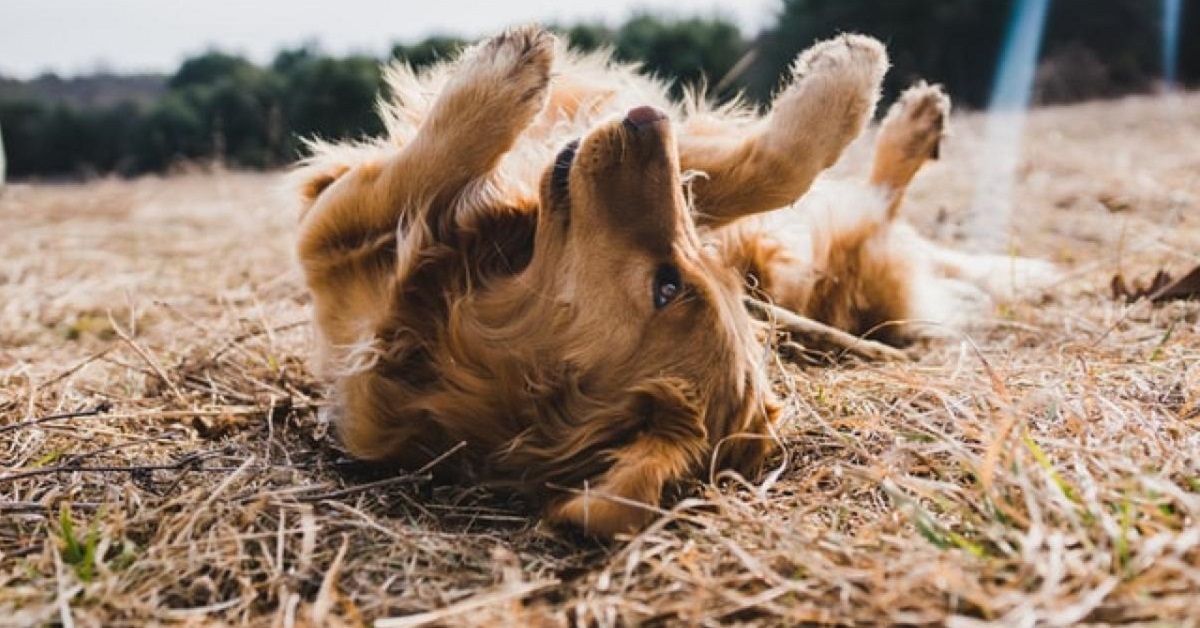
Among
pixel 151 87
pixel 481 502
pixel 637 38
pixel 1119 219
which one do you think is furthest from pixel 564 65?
pixel 637 38

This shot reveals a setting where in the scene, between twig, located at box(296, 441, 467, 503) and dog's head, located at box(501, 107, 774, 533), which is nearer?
twig, located at box(296, 441, 467, 503)

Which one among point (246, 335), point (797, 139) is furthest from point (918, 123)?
point (246, 335)

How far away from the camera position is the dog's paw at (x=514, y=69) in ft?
8.09

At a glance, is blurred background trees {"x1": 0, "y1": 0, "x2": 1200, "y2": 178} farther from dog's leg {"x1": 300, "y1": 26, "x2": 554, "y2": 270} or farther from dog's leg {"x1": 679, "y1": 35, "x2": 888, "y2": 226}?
dog's leg {"x1": 300, "y1": 26, "x2": 554, "y2": 270}

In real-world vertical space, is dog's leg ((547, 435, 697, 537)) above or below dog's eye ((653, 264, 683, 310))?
below

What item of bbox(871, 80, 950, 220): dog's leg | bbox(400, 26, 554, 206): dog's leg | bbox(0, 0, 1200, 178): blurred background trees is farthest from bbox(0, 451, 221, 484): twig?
bbox(0, 0, 1200, 178): blurred background trees

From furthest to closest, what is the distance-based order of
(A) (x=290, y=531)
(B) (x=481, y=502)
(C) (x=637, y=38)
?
1. (C) (x=637, y=38)
2. (B) (x=481, y=502)
3. (A) (x=290, y=531)

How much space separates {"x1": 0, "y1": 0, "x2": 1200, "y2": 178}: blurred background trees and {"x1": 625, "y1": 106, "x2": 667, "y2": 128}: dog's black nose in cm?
873

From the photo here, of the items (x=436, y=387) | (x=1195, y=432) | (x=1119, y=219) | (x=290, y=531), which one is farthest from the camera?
(x=1119, y=219)

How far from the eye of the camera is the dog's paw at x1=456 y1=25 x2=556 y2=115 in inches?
97.1

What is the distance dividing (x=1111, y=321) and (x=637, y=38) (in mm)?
16985

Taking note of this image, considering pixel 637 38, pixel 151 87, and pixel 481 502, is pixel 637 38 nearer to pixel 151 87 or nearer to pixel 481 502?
pixel 151 87

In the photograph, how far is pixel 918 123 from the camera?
3668 millimetres

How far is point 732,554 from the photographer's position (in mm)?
1733
